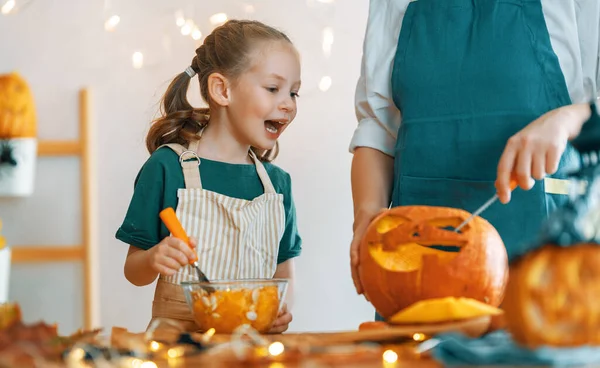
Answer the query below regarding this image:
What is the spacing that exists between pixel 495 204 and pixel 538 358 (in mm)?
503

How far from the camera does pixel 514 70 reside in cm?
95

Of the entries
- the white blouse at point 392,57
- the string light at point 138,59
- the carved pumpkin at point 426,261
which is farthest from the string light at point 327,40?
the carved pumpkin at point 426,261

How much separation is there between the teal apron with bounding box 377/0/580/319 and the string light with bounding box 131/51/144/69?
1.22 metres

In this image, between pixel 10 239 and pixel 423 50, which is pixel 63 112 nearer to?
pixel 10 239

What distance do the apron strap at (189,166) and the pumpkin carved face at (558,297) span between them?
885mm

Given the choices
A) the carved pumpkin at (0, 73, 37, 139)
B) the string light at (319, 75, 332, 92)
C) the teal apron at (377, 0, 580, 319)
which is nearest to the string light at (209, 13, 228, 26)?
the string light at (319, 75, 332, 92)

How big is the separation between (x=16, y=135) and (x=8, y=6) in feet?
1.38

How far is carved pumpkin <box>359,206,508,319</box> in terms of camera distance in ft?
2.39

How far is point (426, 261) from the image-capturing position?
73 centimetres

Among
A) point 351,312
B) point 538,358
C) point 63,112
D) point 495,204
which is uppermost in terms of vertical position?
point 63,112

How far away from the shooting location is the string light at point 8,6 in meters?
2.07

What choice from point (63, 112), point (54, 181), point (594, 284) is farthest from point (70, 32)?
point (594, 284)

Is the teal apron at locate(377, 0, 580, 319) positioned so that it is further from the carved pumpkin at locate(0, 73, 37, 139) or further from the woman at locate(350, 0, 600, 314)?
the carved pumpkin at locate(0, 73, 37, 139)

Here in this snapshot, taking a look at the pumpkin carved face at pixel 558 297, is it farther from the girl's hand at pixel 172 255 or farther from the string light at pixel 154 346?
the girl's hand at pixel 172 255
